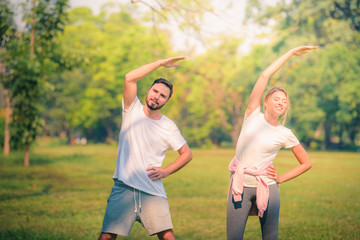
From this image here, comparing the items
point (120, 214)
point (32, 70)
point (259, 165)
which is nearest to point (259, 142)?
point (259, 165)

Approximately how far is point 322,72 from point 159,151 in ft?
128

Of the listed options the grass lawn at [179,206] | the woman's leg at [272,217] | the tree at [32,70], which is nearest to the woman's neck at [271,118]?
the woman's leg at [272,217]

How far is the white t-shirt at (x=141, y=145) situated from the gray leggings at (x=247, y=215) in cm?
73

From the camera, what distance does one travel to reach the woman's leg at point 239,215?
159 inches

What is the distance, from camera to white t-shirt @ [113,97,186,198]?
3.85 meters

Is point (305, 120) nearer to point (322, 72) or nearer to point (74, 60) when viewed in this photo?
point (322, 72)

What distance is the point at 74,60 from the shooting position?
18.6 meters

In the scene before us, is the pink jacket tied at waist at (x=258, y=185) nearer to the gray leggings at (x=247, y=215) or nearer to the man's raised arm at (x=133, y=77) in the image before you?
the gray leggings at (x=247, y=215)

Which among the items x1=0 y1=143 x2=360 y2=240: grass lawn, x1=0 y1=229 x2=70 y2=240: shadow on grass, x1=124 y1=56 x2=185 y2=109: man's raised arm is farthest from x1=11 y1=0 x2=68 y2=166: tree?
x1=124 y1=56 x2=185 y2=109: man's raised arm

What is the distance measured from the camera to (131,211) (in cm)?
387

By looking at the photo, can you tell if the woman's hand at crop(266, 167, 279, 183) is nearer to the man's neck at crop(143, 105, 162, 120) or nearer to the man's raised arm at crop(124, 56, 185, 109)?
the man's neck at crop(143, 105, 162, 120)

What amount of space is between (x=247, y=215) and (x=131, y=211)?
1.11 m

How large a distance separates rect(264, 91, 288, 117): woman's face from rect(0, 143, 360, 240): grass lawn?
3.64 metres

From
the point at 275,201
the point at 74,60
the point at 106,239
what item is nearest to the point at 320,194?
the point at 275,201
